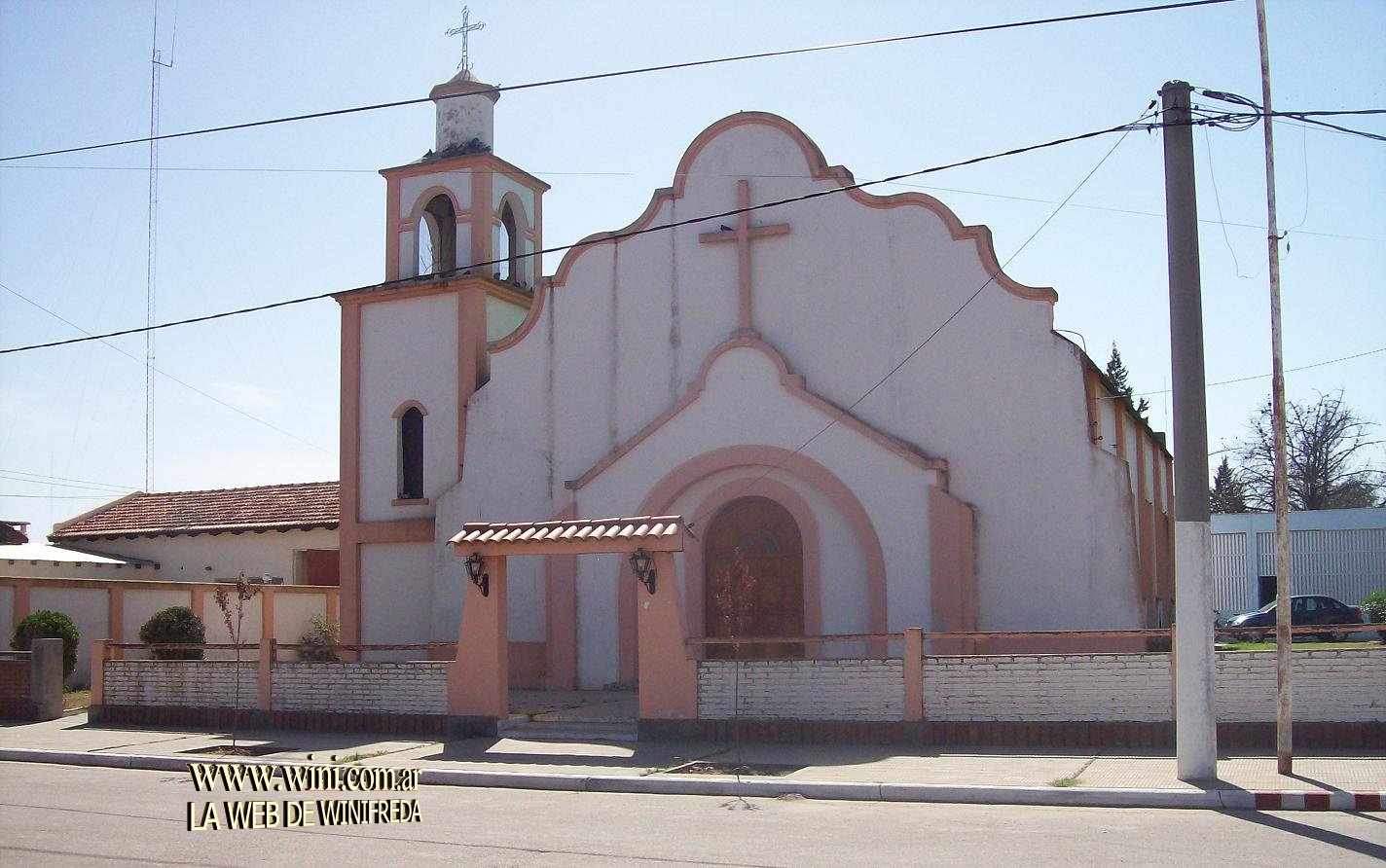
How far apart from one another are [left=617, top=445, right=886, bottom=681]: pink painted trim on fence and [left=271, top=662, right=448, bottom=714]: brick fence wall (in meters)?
3.73

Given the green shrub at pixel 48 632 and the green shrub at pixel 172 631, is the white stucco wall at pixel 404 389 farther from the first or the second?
the green shrub at pixel 48 632

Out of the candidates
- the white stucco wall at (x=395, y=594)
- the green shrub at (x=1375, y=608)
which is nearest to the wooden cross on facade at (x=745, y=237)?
the white stucco wall at (x=395, y=594)

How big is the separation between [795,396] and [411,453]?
7.92 meters

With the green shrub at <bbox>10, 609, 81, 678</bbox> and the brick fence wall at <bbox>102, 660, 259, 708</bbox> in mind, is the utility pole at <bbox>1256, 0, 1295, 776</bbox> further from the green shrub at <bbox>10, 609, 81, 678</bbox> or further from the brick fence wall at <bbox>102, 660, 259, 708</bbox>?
the green shrub at <bbox>10, 609, 81, 678</bbox>

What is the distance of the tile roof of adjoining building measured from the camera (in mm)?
32781

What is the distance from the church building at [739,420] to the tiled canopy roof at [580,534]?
2.74 meters

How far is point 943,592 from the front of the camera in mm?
18203

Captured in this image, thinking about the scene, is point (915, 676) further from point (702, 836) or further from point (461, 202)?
point (461, 202)

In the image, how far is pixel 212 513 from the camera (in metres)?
34.6

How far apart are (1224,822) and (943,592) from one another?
7.79 m

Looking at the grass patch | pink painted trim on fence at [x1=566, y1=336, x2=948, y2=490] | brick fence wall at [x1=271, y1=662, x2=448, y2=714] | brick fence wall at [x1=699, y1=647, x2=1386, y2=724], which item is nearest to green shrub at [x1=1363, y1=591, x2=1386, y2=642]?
pink painted trim on fence at [x1=566, y1=336, x2=948, y2=490]

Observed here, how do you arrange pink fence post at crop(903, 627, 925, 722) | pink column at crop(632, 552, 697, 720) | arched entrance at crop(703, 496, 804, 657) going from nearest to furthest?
pink fence post at crop(903, 627, 925, 722) → pink column at crop(632, 552, 697, 720) → arched entrance at crop(703, 496, 804, 657)

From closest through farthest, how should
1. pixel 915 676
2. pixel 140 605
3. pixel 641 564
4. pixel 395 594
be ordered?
pixel 915 676
pixel 641 564
pixel 395 594
pixel 140 605

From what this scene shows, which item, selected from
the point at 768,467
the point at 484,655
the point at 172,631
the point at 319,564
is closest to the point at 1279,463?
the point at 768,467
